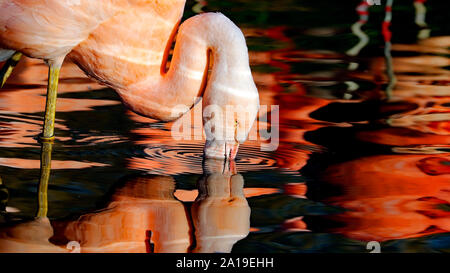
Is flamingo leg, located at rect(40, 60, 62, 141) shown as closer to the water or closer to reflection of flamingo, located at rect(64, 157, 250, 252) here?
the water

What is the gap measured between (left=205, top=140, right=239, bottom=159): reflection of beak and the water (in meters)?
0.08

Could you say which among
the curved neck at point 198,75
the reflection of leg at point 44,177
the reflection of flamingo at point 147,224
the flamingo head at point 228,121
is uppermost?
the curved neck at point 198,75

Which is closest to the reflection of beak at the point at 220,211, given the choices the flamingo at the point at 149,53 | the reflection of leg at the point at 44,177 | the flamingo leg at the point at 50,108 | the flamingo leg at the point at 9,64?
the flamingo at the point at 149,53

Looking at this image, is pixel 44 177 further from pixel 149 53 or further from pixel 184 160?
pixel 149 53

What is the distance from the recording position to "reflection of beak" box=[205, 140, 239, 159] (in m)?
5.79

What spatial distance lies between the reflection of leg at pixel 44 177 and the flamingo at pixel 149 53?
161 millimetres

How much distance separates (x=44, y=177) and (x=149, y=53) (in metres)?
1.10

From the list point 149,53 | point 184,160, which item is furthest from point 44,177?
point 149,53

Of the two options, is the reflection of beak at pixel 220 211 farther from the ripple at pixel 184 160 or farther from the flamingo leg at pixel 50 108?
the flamingo leg at pixel 50 108

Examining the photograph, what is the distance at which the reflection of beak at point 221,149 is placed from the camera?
579 centimetres

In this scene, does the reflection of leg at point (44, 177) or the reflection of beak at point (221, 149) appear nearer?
the reflection of leg at point (44, 177)

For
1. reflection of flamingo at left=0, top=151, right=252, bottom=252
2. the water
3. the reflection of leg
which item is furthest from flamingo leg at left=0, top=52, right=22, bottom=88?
A: reflection of flamingo at left=0, top=151, right=252, bottom=252
